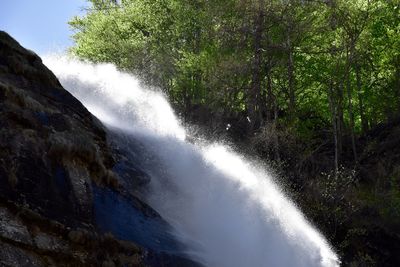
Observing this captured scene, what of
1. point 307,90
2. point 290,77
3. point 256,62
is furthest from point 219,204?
point 307,90

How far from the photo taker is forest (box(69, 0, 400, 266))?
2019 centimetres

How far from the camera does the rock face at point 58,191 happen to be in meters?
7.72

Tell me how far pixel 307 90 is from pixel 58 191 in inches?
892

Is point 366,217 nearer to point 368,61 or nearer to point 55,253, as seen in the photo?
point 368,61

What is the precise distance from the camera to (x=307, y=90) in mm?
29375

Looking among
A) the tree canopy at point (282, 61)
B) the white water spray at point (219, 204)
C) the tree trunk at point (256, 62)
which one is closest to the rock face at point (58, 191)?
the white water spray at point (219, 204)

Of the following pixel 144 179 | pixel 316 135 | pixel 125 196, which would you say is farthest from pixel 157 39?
pixel 125 196

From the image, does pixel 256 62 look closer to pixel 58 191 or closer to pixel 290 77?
pixel 290 77

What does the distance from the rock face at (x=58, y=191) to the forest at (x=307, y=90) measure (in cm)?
1134

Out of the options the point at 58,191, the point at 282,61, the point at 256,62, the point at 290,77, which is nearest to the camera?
the point at 58,191

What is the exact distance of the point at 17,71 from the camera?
10.8 meters

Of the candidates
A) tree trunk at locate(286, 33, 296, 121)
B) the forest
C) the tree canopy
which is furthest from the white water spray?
the tree canopy

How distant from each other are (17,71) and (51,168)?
305 centimetres

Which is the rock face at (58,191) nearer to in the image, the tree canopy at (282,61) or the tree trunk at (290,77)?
the tree canopy at (282,61)
